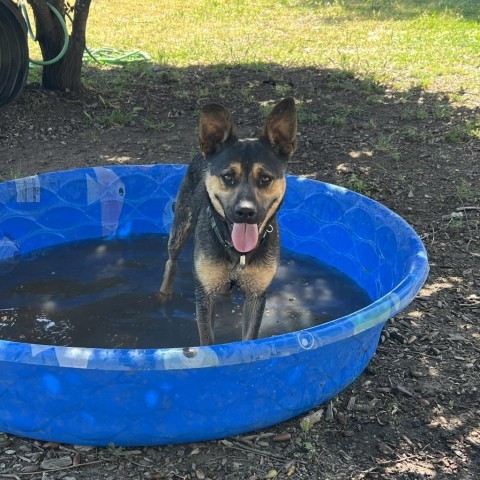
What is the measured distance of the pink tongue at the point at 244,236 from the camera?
13.5 feet

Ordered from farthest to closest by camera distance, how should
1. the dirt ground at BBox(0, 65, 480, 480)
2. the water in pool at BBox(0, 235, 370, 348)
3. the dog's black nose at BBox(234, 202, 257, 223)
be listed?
the water in pool at BBox(0, 235, 370, 348) → the dog's black nose at BBox(234, 202, 257, 223) → the dirt ground at BBox(0, 65, 480, 480)

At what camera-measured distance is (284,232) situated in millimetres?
7074

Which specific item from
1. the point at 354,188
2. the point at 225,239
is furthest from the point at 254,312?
the point at 354,188

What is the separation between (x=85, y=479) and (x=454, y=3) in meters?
20.2

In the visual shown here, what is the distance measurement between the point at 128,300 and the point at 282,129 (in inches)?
94.9

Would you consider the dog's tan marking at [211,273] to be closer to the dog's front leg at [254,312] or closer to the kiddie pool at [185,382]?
the dog's front leg at [254,312]

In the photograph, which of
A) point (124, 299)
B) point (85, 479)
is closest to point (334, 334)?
point (85, 479)

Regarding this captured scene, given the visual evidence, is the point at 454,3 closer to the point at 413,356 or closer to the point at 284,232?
the point at 284,232

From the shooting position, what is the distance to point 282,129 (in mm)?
4352

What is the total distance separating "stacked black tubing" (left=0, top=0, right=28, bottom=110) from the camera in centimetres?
918

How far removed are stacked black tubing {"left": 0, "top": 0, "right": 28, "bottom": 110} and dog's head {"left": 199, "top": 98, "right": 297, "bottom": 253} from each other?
20.1ft

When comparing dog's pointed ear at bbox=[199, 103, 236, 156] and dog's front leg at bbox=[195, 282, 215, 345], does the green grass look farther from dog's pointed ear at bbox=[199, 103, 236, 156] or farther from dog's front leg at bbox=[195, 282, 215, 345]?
dog's front leg at bbox=[195, 282, 215, 345]

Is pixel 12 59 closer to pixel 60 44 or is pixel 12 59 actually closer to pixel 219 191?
pixel 60 44

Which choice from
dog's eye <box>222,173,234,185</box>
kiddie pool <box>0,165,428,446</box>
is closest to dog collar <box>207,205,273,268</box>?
dog's eye <box>222,173,234,185</box>
